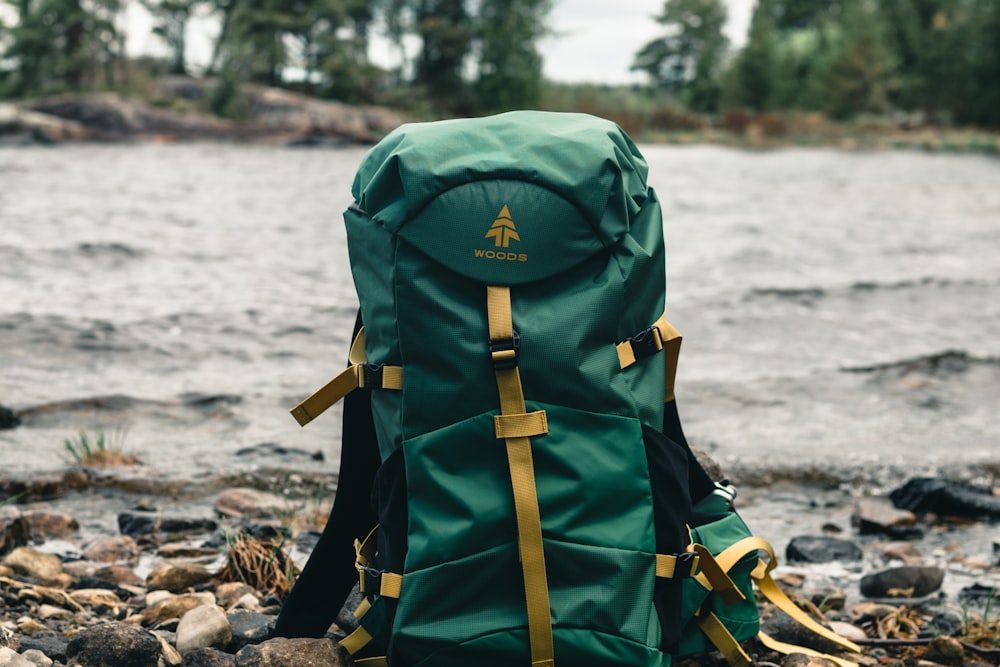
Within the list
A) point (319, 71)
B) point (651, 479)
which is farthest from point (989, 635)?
point (319, 71)

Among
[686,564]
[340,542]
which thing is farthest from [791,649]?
[340,542]

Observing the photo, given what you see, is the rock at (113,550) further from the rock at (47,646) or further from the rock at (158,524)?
the rock at (47,646)

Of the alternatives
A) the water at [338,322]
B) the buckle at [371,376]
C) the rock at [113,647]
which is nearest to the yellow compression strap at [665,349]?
the buckle at [371,376]

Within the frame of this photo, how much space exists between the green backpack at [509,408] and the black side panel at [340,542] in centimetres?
20

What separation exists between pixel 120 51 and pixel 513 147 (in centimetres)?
4485

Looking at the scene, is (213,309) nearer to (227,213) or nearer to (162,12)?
(227,213)

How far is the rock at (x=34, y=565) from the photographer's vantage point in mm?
A: 2730

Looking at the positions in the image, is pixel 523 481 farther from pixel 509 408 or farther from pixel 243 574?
pixel 243 574

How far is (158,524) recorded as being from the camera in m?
3.43

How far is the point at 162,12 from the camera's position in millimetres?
42344

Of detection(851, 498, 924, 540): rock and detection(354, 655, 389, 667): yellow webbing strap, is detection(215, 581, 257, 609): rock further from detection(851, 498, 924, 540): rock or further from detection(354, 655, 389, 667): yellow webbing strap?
detection(851, 498, 924, 540): rock

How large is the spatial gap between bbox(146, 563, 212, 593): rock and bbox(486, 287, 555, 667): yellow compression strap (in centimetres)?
123

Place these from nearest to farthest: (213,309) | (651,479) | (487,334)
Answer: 1. (487,334)
2. (651,479)
3. (213,309)

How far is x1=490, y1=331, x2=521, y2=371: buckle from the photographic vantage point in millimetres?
1907
